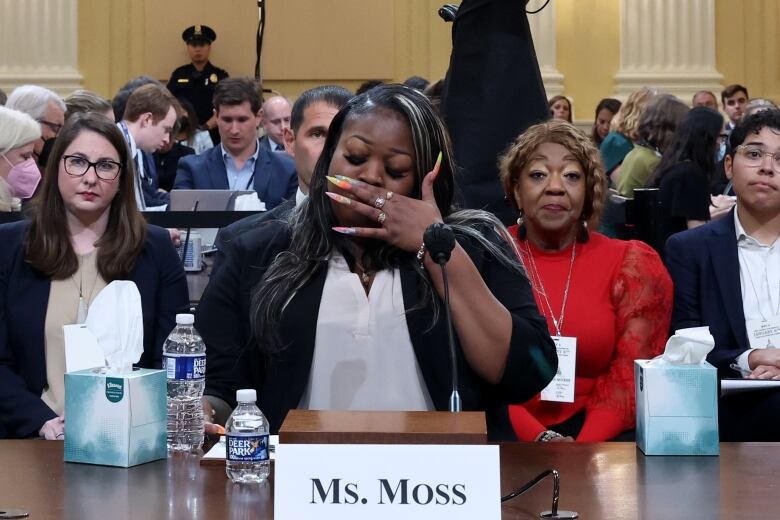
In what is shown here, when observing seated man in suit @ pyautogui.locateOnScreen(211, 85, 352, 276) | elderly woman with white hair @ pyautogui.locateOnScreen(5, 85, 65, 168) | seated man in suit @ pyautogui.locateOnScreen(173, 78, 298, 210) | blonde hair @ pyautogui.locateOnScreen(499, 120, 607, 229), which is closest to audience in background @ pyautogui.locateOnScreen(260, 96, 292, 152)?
seated man in suit @ pyautogui.locateOnScreen(173, 78, 298, 210)

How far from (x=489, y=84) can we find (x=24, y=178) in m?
1.97

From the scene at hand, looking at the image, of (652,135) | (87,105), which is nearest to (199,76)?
(87,105)

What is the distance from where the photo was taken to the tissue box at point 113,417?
1.99m

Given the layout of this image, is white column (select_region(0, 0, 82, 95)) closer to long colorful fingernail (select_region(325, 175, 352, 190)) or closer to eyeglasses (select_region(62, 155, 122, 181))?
eyeglasses (select_region(62, 155, 122, 181))

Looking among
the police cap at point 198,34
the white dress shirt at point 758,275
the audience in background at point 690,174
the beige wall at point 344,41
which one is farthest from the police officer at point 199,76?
the white dress shirt at point 758,275

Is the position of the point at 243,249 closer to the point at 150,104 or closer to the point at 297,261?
the point at 297,261

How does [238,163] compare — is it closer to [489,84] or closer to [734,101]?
[489,84]

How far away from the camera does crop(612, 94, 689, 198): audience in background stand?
20.3 ft

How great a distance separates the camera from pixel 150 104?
6.25 metres

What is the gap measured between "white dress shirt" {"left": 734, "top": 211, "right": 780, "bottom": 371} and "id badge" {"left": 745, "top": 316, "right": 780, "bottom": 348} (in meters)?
A: 0.04

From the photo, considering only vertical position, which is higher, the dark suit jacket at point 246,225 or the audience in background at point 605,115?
the audience in background at point 605,115

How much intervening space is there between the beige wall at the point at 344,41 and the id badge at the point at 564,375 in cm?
735

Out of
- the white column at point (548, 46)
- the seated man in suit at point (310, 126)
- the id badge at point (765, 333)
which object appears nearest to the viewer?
the id badge at point (765, 333)

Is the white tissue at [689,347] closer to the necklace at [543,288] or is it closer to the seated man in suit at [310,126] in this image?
the necklace at [543,288]
